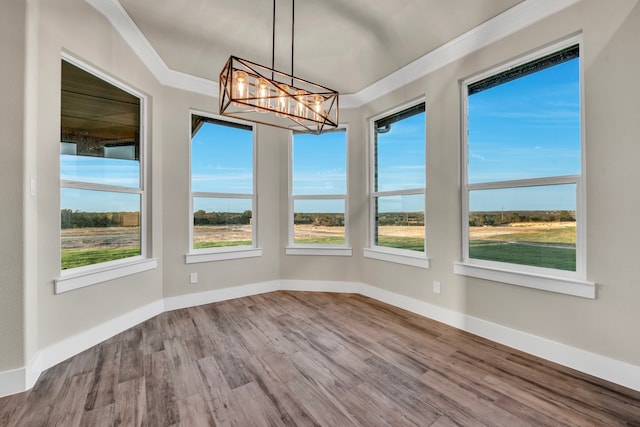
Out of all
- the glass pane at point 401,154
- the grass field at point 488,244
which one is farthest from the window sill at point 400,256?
the glass pane at point 401,154

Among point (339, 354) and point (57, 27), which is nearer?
point (57, 27)

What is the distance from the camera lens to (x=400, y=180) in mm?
3613

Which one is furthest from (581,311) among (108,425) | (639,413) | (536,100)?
(108,425)

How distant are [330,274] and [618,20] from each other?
3.64 m

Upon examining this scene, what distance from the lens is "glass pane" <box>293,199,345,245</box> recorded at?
4148 mm

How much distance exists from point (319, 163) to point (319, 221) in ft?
2.84

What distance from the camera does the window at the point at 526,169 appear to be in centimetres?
222

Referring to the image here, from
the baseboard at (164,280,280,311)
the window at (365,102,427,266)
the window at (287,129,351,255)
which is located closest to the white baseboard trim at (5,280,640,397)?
the baseboard at (164,280,280,311)

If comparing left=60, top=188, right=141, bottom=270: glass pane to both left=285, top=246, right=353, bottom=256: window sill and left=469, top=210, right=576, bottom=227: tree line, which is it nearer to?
left=285, top=246, right=353, bottom=256: window sill

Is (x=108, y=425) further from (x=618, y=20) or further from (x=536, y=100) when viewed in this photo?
(x=618, y=20)

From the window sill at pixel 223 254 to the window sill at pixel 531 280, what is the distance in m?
2.57

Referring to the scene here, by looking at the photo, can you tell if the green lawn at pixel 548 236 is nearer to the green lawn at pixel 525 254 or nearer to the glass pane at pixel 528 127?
the green lawn at pixel 525 254

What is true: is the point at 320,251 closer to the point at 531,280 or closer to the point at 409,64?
the point at 531,280

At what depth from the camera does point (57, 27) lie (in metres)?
2.15
